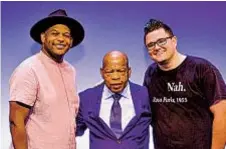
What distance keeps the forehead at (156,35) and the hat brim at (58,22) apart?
1.33ft

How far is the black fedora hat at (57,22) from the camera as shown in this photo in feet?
8.32

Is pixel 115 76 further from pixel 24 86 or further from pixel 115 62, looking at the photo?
pixel 24 86

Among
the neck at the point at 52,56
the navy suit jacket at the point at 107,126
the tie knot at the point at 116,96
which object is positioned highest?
the neck at the point at 52,56

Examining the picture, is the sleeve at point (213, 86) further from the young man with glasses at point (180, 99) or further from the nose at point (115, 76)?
the nose at point (115, 76)

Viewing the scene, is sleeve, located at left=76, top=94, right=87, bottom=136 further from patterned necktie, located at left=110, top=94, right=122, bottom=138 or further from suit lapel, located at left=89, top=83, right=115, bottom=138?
patterned necktie, located at left=110, top=94, right=122, bottom=138

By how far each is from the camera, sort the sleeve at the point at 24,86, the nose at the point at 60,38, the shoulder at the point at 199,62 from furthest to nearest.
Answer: the shoulder at the point at 199,62, the nose at the point at 60,38, the sleeve at the point at 24,86

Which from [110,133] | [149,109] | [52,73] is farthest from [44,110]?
[149,109]

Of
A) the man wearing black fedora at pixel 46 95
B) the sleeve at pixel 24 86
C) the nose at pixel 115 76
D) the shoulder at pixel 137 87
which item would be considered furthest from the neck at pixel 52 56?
the shoulder at pixel 137 87

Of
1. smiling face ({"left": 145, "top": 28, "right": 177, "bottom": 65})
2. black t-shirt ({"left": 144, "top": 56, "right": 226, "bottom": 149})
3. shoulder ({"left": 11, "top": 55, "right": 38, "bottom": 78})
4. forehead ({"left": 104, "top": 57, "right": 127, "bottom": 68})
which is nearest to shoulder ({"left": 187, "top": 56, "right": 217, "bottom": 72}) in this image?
black t-shirt ({"left": 144, "top": 56, "right": 226, "bottom": 149})

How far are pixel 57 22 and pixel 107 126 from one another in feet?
2.14

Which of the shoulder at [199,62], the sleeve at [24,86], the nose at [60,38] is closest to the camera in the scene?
Answer: the sleeve at [24,86]

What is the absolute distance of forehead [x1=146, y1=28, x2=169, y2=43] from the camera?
2670 millimetres

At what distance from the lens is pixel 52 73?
2.54 meters

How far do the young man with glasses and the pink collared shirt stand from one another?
54 centimetres
